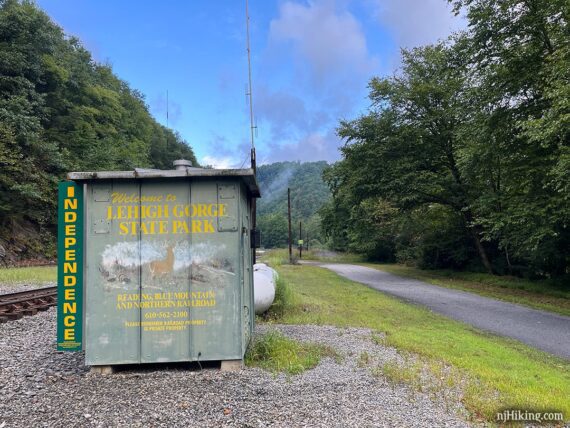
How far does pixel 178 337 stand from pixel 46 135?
43.3 meters

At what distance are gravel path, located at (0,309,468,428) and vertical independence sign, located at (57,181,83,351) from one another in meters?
0.52

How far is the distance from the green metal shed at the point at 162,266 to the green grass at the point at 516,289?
42.2 ft

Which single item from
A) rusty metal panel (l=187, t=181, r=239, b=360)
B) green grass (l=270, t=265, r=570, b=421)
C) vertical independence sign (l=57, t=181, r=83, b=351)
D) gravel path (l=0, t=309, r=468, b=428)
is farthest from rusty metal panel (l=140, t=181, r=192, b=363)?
green grass (l=270, t=265, r=570, b=421)

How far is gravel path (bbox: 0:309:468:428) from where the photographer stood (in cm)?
442

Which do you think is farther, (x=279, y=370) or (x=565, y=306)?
(x=565, y=306)

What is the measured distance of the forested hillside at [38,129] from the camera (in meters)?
33.2

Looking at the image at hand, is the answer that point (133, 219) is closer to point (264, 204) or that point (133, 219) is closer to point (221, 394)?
point (221, 394)

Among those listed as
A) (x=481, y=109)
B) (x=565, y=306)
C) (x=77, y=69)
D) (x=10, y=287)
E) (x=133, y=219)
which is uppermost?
(x=77, y=69)

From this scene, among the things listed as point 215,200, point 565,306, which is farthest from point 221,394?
point 565,306

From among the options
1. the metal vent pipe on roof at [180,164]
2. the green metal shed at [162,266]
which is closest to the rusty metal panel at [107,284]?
the green metal shed at [162,266]

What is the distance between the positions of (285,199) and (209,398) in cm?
12051

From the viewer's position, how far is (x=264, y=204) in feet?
494

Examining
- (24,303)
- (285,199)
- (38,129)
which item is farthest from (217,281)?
(285,199)

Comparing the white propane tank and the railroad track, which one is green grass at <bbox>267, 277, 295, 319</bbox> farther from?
the railroad track
